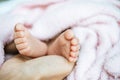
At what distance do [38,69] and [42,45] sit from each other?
0.14 m

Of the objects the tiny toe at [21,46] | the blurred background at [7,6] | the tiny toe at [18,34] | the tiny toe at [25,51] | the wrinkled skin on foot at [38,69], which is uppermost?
the blurred background at [7,6]

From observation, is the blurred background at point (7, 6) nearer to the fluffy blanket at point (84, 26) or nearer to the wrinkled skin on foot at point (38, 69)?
the fluffy blanket at point (84, 26)

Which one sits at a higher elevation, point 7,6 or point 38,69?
point 7,6

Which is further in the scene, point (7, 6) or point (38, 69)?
point (7, 6)

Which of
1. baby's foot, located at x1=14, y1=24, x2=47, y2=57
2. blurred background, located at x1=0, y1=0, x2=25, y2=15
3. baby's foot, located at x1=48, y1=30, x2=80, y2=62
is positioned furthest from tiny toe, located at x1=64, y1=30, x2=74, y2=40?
blurred background, located at x1=0, y1=0, x2=25, y2=15

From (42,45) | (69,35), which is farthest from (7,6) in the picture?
(69,35)

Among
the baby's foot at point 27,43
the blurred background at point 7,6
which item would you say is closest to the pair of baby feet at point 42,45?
the baby's foot at point 27,43

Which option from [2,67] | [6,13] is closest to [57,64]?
[2,67]

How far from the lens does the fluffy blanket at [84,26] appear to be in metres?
0.78

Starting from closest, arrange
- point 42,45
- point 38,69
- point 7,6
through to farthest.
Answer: point 38,69, point 42,45, point 7,6

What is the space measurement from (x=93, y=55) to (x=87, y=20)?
0.13 meters

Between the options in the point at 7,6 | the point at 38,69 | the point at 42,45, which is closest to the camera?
the point at 38,69

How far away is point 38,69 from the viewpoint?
2.40 ft

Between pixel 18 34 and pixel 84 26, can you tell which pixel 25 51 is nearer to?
pixel 18 34
